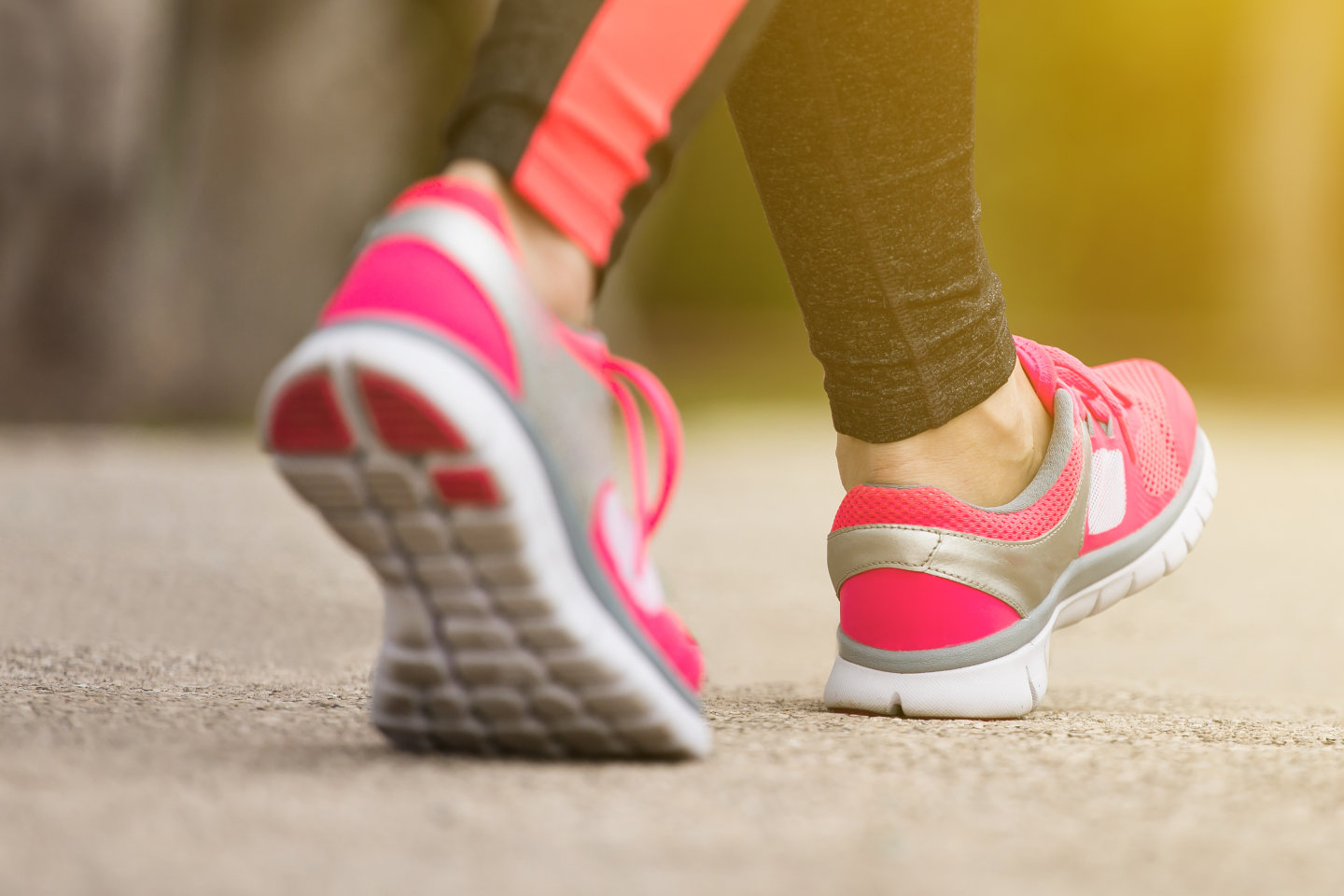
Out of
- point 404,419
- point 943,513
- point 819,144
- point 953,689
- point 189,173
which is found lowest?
point 189,173

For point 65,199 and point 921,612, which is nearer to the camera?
point 921,612

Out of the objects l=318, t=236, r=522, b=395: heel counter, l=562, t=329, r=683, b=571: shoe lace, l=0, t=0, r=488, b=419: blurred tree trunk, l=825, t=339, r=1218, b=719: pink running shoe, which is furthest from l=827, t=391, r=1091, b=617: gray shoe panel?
l=0, t=0, r=488, b=419: blurred tree trunk

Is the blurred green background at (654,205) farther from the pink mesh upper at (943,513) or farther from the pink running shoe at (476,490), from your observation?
the pink running shoe at (476,490)

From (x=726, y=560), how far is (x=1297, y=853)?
5.03 ft

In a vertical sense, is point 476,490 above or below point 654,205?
above

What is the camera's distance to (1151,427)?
111 cm

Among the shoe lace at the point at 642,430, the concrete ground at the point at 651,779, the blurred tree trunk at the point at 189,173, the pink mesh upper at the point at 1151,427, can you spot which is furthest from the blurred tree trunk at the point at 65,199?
the shoe lace at the point at 642,430

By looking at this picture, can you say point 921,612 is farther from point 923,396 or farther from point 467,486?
point 467,486

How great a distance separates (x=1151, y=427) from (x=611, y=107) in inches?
24.4

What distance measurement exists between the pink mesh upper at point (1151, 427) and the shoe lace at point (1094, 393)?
0.01m

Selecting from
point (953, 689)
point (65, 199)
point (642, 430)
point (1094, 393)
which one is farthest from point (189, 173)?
point (642, 430)

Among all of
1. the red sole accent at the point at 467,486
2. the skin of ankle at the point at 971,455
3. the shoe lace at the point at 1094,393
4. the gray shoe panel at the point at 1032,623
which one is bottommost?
the gray shoe panel at the point at 1032,623

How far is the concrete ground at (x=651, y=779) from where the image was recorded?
21.5 inches

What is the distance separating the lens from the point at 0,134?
3.80 m
